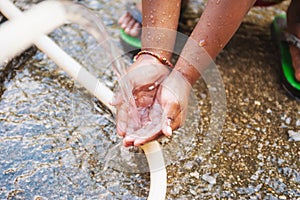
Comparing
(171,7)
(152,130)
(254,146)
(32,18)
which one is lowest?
(254,146)

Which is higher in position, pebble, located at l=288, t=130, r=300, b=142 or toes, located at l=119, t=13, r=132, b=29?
toes, located at l=119, t=13, r=132, b=29

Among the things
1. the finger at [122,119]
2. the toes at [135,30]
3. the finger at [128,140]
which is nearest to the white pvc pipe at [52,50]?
the finger at [122,119]

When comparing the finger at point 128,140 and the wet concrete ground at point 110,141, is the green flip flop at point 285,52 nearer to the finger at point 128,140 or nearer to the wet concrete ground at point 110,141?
the wet concrete ground at point 110,141

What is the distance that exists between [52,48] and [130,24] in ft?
1.47

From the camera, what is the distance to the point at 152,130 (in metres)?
1.41

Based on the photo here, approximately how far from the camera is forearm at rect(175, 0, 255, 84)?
1415mm

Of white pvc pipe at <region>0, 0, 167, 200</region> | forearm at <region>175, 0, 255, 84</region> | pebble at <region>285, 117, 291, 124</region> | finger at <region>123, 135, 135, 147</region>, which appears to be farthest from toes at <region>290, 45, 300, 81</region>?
finger at <region>123, 135, 135, 147</region>

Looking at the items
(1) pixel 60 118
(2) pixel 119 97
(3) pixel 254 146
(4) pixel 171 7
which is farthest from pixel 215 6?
(1) pixel 60 118

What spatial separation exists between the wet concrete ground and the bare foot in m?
0.18

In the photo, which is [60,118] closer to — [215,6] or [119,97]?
[119,97]

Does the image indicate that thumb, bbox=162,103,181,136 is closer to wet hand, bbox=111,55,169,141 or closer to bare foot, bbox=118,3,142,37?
wet hand, bbox=111,55,169,141

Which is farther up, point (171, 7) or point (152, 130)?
point (171, 7)

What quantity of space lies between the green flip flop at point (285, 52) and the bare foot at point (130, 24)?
668mm

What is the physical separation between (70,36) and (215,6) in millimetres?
865
